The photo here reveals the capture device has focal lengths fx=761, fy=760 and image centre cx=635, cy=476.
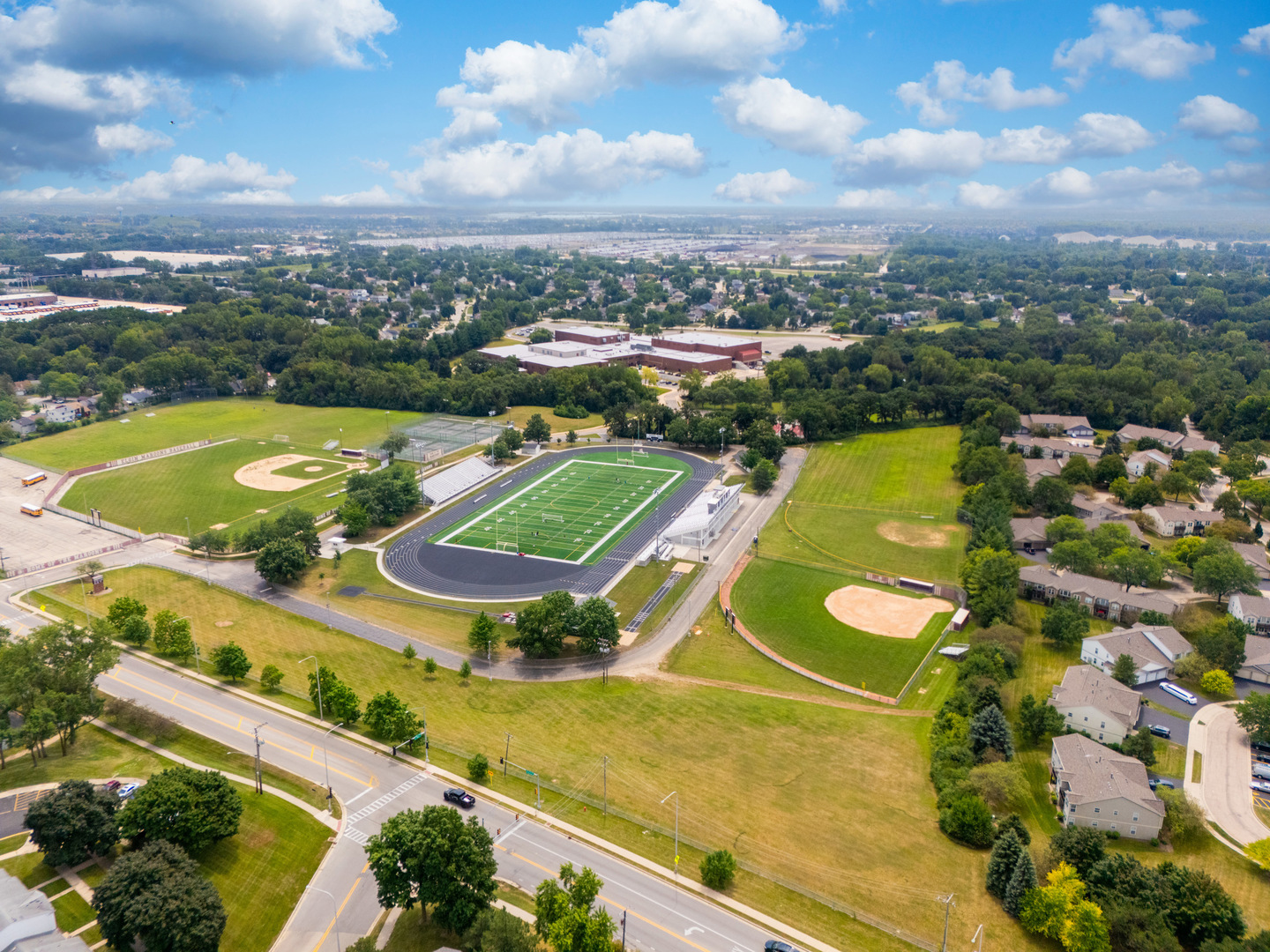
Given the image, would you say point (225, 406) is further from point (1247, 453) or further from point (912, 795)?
point (1247, 453)

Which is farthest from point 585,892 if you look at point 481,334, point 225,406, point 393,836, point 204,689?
point 481,334

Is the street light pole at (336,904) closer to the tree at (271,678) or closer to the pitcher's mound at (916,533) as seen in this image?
the tree at (271,678)

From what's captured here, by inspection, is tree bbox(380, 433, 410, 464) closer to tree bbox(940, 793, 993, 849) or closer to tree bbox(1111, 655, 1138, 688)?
tree bbox(940, 793, 993, 849)

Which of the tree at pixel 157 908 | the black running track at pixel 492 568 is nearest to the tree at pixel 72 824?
the tree at pixel 157 908

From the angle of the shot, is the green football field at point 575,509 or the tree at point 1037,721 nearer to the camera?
the tree at point 1037,721

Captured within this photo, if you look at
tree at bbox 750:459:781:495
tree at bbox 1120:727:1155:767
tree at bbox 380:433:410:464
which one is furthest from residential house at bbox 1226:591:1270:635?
tree at bbox 380:433:410:464

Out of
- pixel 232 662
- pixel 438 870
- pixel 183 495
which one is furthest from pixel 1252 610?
pixel 183 495
